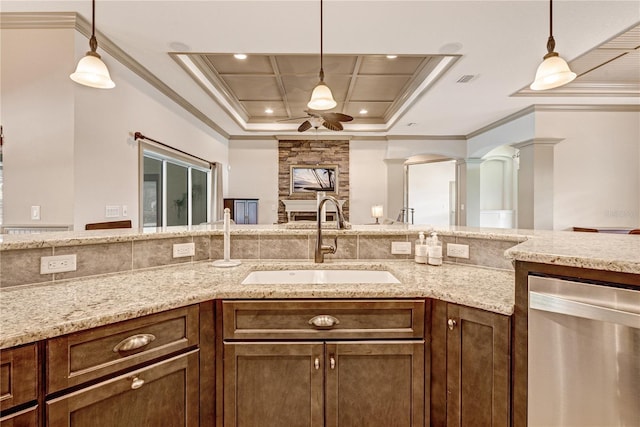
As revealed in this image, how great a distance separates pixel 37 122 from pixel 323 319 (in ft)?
9.82

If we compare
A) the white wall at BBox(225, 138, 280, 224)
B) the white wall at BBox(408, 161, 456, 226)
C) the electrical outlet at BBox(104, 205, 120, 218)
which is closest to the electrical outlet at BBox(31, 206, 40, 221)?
the electrical outlet at BBox(104, 205, 120, 218)

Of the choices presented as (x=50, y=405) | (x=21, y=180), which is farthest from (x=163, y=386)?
(x=21, y=180)

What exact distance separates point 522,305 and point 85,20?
3.66 meters

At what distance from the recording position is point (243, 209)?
6.35 m

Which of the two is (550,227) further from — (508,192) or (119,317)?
(119,317)

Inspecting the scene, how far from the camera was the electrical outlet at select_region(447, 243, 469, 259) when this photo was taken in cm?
173

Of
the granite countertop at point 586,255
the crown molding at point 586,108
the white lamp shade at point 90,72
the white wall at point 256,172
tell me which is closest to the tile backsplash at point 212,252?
the granite countertop at point 586,255

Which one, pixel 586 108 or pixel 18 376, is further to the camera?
pixel 586 108

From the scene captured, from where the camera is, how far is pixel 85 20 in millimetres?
2498

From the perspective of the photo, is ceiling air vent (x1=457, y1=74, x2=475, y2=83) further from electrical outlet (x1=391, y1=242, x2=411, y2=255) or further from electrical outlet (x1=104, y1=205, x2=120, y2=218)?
electrical outlet (x1=104, y1=205, x2=120, y2=218)

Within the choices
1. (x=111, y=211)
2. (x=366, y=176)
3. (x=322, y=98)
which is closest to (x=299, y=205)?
(x=366, y=176)

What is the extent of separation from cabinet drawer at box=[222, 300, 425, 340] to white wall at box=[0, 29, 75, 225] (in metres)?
2.31

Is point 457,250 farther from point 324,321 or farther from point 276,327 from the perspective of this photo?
point 276,327

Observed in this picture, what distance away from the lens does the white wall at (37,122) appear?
8.16 feet
